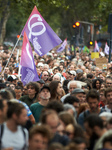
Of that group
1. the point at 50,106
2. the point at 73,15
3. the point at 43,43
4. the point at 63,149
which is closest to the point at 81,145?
the point at 63,149

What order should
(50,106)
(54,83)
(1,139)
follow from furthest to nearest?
1. (54,83)
2. (50,106)
3. (1,139)

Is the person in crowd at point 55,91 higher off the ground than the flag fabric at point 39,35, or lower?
lower

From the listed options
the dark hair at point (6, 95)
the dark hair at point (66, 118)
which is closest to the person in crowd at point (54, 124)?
the dark hair at point (66, 118)

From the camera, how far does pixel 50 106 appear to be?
6.35 metres

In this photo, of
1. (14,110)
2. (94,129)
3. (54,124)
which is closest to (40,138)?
(54,124)

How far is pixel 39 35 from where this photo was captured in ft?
38.0

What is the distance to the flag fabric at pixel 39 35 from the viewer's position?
1143 centimetres

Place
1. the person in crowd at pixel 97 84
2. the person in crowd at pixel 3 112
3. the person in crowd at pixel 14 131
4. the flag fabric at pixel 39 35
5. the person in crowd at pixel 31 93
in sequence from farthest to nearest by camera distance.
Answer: the flag fabric at pixel 39 35 < the person in crowd at pixel 97 84 < the person in crowd at pixel 31 93 < the person in crowd at pixel 3 112 < the person in crowd at pixel 14 131

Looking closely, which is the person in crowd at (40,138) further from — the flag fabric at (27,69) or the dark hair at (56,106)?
the flag fabric at (27,69)

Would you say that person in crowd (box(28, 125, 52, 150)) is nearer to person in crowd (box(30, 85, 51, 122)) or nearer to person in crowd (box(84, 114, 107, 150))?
person in crowd (box(84, 114, 107, 150))

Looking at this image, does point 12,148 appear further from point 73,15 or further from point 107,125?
point 73,15

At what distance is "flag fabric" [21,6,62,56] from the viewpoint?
37.5 ft

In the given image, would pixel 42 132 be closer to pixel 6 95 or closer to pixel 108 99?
pixel 6 95

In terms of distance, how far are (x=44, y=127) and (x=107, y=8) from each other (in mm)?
41803
